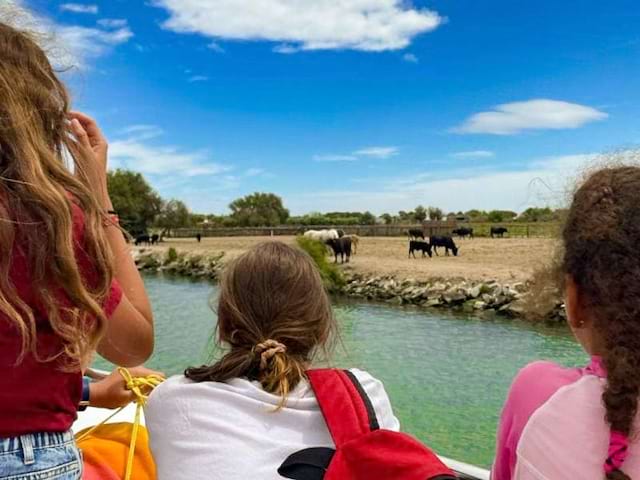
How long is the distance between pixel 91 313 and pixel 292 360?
0.42m

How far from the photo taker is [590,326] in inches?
39.7

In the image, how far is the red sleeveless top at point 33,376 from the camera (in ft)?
3.02

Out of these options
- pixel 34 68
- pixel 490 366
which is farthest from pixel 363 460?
pixel 490 366

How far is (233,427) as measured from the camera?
1118mm

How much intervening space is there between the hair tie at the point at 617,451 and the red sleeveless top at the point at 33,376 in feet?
2.78

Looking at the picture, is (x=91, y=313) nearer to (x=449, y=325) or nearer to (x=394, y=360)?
(x=394, y=360)

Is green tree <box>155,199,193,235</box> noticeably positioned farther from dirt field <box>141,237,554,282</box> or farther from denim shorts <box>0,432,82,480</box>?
denim shorts <box>0,432,82,480</box>

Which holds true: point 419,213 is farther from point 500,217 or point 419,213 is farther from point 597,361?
point 597,361

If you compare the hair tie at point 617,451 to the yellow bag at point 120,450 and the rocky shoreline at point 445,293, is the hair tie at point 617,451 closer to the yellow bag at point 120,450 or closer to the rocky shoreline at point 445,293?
the yellow bag at point 120,450

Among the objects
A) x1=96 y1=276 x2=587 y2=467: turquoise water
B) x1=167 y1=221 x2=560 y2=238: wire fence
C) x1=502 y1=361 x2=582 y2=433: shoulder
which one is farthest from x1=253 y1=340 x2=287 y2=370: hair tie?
x1=167 y1=221 x2=560 y2=238: wire fence

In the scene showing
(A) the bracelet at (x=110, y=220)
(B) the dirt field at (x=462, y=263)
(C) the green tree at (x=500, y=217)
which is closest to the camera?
(A) the bracelet at (x=110, y=220)

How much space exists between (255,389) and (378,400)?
24 cm

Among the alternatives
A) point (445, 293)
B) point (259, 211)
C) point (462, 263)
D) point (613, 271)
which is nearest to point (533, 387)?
point (613, 271)

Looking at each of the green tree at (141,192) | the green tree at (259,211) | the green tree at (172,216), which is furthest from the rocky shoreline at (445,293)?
the green tree at (259,211)
